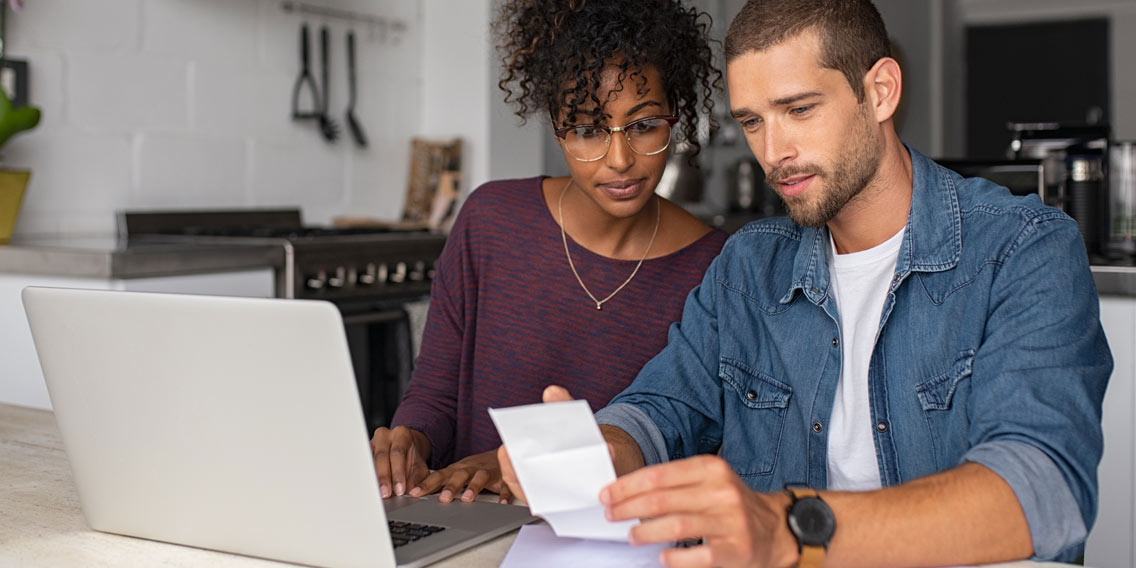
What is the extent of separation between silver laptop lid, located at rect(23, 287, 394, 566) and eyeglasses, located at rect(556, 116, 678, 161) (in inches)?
30.5

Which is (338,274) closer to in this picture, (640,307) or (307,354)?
(640,307)

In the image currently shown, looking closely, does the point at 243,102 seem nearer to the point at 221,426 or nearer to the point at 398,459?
the point at 398,459

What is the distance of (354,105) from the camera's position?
367 centimetres

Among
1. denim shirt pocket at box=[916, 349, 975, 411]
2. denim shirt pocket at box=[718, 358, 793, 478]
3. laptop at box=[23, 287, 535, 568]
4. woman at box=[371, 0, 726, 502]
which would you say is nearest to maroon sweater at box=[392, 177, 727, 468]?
woman at box=[371, 0, 726, 502]

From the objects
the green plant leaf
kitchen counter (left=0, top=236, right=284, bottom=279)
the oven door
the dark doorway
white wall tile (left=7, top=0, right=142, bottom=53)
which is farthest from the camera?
the dark doorway

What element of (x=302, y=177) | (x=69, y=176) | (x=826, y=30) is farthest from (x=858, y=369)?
(x=302, y=177)

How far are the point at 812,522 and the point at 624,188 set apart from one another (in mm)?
745

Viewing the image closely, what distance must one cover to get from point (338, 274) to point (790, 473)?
1716 mm

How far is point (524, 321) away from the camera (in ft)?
5.77

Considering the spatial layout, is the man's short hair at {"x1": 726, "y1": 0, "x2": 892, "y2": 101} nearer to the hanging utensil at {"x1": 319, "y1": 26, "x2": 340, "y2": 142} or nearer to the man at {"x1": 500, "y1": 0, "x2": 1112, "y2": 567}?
the man at {"x1": 500, "y1": 0, "x2": 1112, "y2": 567}

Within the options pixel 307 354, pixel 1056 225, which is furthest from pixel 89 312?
pixel 1056 225

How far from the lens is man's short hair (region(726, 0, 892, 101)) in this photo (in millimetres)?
1342

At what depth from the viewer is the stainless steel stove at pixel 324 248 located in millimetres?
2779

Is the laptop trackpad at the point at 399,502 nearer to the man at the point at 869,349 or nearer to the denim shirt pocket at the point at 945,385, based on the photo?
the man at the point at 869,349
